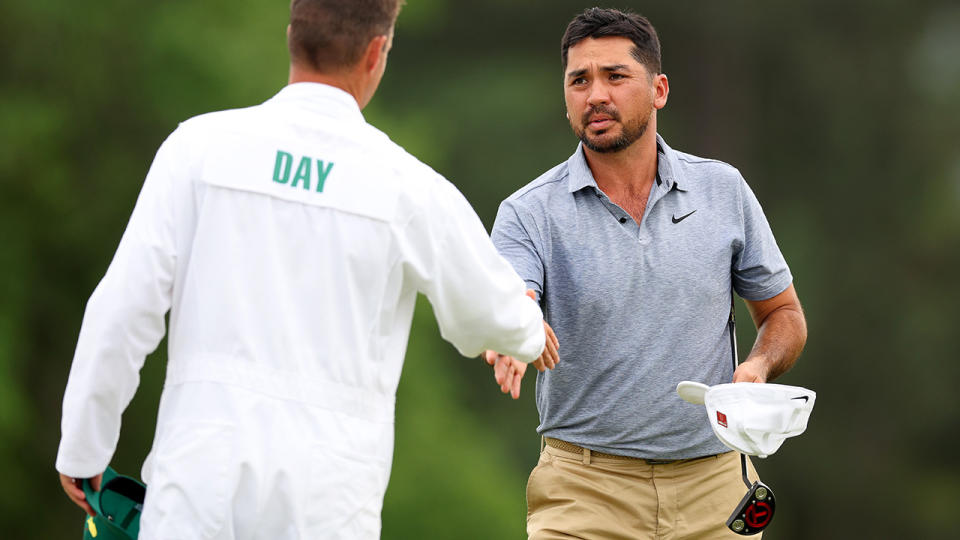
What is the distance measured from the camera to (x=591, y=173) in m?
5.09

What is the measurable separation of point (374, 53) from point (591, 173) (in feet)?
5.03

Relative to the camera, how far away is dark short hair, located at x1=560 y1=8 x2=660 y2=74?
203 inches

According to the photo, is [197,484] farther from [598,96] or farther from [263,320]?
[598,96]

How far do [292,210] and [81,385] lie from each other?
634 millimetres

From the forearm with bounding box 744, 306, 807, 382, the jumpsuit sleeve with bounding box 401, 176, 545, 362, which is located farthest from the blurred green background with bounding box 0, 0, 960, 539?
the jumpsuit sleeve with bounding box 401, 176, 545, 362

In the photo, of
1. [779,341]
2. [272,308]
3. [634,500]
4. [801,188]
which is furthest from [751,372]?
[801,188]

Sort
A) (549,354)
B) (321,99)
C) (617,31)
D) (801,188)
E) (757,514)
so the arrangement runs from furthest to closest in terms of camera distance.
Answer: (801,188), (617,31), (757,514), (549,354), (321,99)

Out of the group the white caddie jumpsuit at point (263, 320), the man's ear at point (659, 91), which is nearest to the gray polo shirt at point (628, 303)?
the man's ear at point (659, 91)

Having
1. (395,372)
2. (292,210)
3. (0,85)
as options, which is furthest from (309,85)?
(0,85)

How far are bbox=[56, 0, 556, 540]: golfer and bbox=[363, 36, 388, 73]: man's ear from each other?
2 centimetres

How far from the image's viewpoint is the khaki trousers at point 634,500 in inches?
190

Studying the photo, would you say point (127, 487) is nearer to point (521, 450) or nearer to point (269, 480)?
point (269, 480)

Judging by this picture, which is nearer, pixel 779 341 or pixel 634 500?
pixel 634 500

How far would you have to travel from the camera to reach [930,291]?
1906 cm
